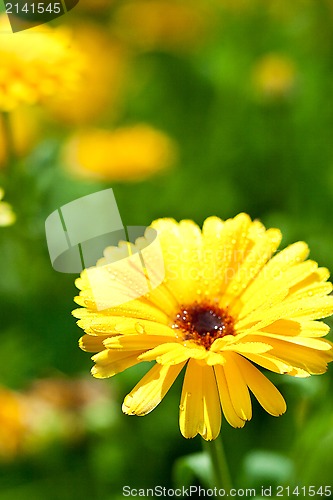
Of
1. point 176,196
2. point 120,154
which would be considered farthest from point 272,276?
point 120,154

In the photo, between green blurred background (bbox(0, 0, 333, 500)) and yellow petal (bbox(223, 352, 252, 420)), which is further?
green blurred background (bbox(0, 0, 333, 500))

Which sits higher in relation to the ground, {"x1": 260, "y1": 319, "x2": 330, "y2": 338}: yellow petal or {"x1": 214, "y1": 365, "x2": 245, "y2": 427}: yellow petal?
{"x1": 260, "y1": 319, "x2": 330, "y2": 338}: yellow petal

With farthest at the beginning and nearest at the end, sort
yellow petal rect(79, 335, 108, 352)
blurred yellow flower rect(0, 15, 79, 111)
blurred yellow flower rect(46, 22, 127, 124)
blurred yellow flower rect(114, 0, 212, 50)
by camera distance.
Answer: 1. blurred yellow flower rect(114, 0, 212, 50)
2. blurred yellow flower rect(46, 22, 127, 124)
3. blurred yellow flower rect(0, 15, 79, 111)
4. yellow petal rect(79, 335, 108, 352)

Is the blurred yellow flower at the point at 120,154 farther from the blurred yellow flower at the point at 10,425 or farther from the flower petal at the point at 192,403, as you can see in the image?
the flower petal at the point at 192,403

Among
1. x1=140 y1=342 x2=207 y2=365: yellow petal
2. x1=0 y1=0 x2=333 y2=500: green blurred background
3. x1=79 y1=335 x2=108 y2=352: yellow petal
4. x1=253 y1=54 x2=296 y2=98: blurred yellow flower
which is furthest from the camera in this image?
x1=253 y1=54 x2=296 y2=98: blurred yellow flower

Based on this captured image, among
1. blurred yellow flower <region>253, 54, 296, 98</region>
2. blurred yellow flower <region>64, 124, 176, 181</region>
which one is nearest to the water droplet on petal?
blurred yellow flower <region>64, 124, 176, 181</region>

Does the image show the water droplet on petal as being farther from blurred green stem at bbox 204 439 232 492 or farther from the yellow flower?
blurred green stem at bbox 204 439 232 492
